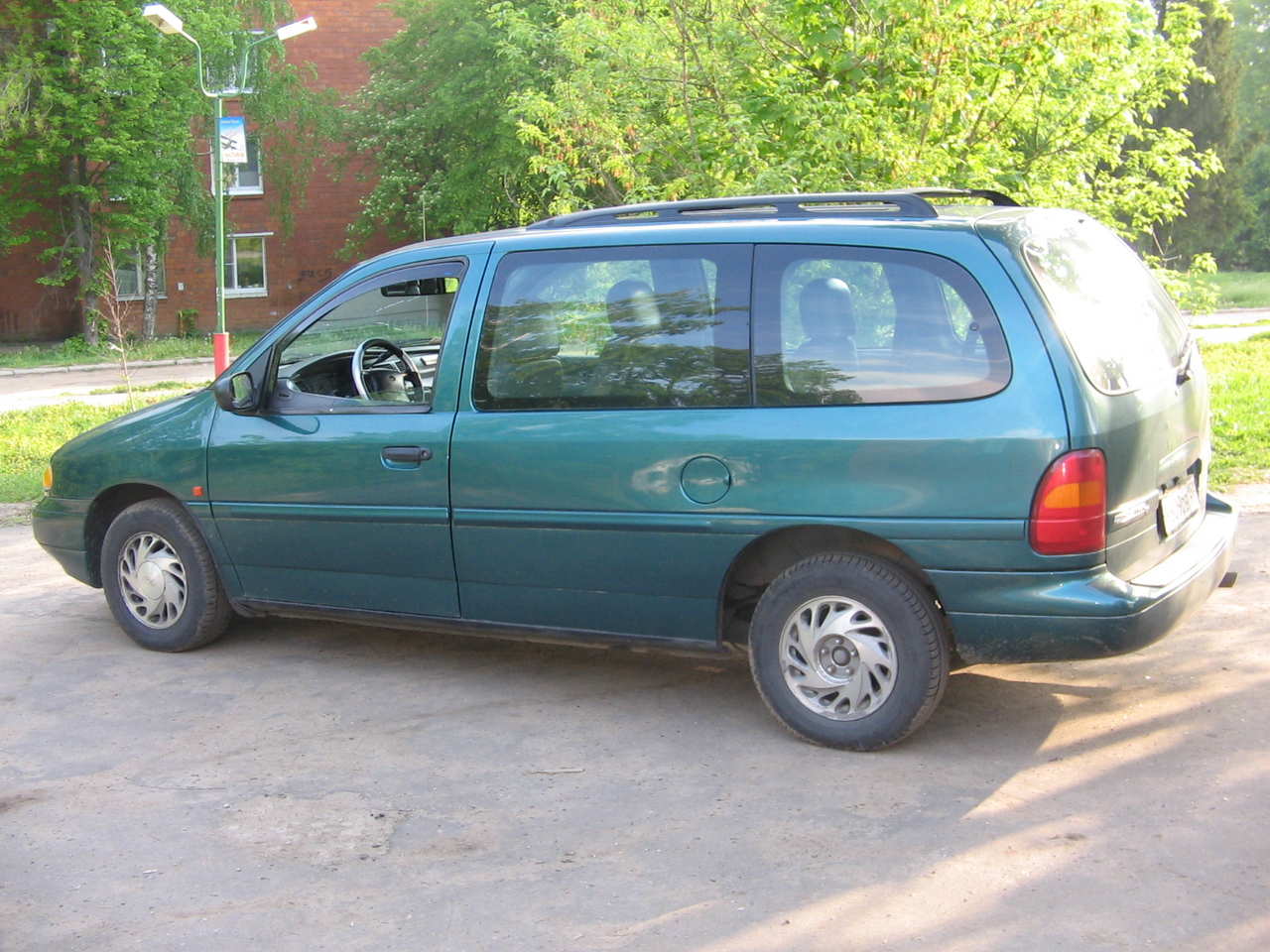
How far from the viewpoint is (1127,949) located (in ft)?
11.4

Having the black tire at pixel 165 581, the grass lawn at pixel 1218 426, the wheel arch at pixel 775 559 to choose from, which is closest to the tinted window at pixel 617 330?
the wheel arch at pixel 775 559

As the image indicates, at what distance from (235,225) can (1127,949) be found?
37758mm

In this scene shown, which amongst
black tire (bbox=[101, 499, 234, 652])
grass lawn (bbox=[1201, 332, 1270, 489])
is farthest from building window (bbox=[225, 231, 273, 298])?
black tire (bbox=[101, 499, 234, 652])

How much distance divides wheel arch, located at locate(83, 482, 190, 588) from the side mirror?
634 mm

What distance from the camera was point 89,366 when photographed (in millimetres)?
28188

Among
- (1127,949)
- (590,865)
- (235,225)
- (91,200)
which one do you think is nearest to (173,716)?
(590,865)

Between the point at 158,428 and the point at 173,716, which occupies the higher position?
the point at 158,428

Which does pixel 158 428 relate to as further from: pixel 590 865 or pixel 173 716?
pixel 590 865

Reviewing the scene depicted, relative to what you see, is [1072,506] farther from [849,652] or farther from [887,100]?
[887,100]

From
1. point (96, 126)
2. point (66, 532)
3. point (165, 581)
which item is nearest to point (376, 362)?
point (165, 581)

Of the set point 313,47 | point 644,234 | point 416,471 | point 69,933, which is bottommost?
point 69,933

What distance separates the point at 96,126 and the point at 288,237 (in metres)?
8.13

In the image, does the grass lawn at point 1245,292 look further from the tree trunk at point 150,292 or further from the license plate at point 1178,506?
the license plate at point 1178,506

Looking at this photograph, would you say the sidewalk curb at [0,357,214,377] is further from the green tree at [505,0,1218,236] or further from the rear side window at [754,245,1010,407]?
the rear side window at [754,245,1010,407]
